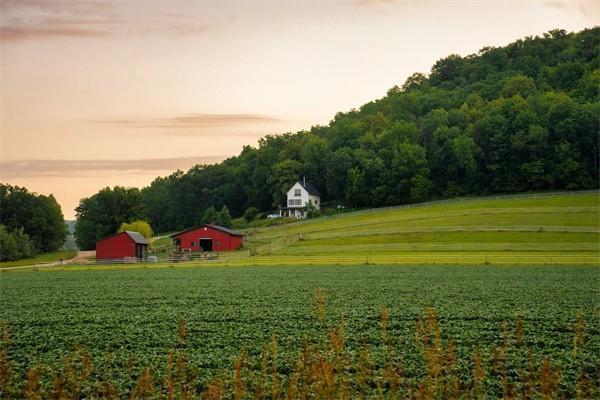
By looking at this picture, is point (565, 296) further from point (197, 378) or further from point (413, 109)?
point (413, 109)

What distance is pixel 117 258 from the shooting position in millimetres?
81375

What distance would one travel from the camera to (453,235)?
269 feet

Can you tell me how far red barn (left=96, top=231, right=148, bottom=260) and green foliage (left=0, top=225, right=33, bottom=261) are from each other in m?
12.0

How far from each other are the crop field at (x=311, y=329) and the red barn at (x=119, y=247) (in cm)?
3709

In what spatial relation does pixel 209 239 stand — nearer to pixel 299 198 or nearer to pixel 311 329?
pixel 299 198

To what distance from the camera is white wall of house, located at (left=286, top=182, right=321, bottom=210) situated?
133m

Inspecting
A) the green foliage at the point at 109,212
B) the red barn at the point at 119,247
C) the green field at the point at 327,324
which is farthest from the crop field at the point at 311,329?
the green foliage at the point at 109,212

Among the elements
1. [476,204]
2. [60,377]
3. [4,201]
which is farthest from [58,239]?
[60,377]

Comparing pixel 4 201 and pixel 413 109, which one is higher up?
pixel 413 109

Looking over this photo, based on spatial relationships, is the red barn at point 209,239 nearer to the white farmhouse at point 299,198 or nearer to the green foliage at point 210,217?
the green foliage at point 210,217

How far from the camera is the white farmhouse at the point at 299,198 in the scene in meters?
133

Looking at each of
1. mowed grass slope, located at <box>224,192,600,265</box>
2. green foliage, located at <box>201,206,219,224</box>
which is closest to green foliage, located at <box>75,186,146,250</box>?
green foliage, located at <box>201,206,219,224</box>

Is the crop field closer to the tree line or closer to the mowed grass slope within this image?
the mowed grass slope

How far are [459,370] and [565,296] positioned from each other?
16.1 metres
